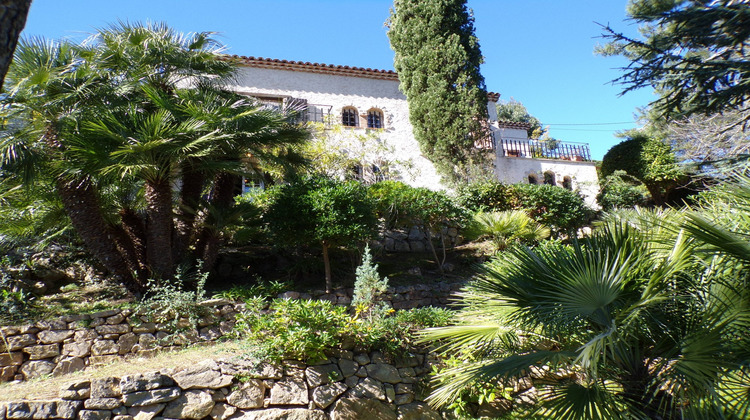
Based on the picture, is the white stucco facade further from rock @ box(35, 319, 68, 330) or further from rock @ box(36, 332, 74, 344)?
rock @ box(36, 332, 74, 344)

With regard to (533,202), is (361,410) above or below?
below

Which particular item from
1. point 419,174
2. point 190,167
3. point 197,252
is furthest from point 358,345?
point 419,174

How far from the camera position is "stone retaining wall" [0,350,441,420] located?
5.16m

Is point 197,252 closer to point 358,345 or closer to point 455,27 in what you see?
point 358,345

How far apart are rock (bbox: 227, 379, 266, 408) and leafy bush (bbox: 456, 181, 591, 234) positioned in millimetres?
7820

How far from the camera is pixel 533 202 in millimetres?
12250

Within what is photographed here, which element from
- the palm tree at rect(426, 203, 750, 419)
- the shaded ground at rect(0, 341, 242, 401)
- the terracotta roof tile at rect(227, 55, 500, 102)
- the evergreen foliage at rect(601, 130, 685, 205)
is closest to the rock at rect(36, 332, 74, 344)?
the shaded ground at rect(0, 341, 242, 401)

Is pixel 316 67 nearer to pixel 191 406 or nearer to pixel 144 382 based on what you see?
pixel 144 382

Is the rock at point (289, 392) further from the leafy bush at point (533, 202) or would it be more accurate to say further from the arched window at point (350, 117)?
the arched window at point (350, 117)

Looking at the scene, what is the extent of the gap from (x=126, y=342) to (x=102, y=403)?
173 centimetres

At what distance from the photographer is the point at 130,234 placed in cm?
829

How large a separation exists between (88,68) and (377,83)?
426 inches

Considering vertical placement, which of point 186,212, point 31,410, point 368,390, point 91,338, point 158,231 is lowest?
point 368,390

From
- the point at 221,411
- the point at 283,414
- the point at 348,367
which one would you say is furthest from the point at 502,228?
the point at 221,411
